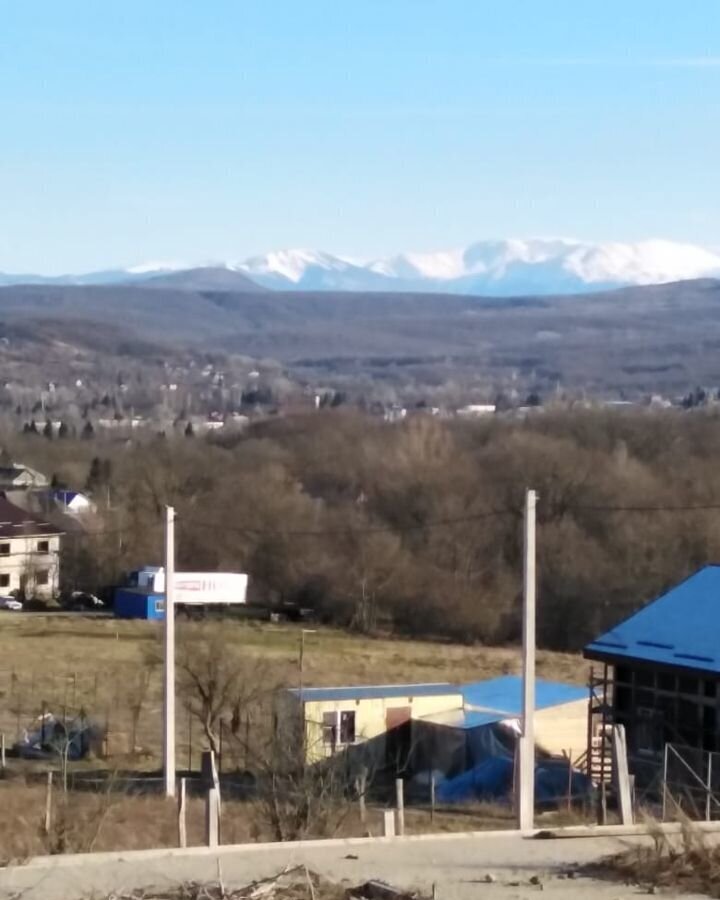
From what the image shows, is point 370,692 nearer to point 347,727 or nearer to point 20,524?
point 347,727

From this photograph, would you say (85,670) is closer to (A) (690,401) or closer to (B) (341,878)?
(B) (341,878)

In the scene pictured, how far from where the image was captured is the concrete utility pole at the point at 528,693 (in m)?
9.16

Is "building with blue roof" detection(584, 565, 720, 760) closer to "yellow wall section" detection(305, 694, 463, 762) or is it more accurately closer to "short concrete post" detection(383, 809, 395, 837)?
"yellow wall section" detection(305, 694, 463, 762)

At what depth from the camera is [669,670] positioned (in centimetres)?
1864

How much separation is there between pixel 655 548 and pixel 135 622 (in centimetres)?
1321

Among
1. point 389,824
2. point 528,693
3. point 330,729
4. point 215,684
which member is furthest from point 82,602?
point 389,824

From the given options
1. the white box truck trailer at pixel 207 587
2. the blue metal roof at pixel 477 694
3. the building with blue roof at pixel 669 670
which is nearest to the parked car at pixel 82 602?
the blue metal roof at pixel 477 694

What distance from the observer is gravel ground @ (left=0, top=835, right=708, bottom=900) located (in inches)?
261

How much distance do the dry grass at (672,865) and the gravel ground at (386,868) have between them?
0.11 metres

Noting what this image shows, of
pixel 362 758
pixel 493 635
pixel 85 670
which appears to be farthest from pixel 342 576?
pixel 362 758

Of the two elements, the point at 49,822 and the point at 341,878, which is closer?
the point at 341,878

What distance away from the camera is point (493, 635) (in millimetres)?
41219

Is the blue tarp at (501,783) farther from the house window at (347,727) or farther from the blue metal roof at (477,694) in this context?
the house window at (347,727)

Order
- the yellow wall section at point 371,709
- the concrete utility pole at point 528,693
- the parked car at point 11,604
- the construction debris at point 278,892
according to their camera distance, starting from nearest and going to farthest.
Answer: the construction debris at point 278,892 < the concrete utility pole at point 528,693 < the yellow wall section at point 371,709 < the parked car at point 11,604
